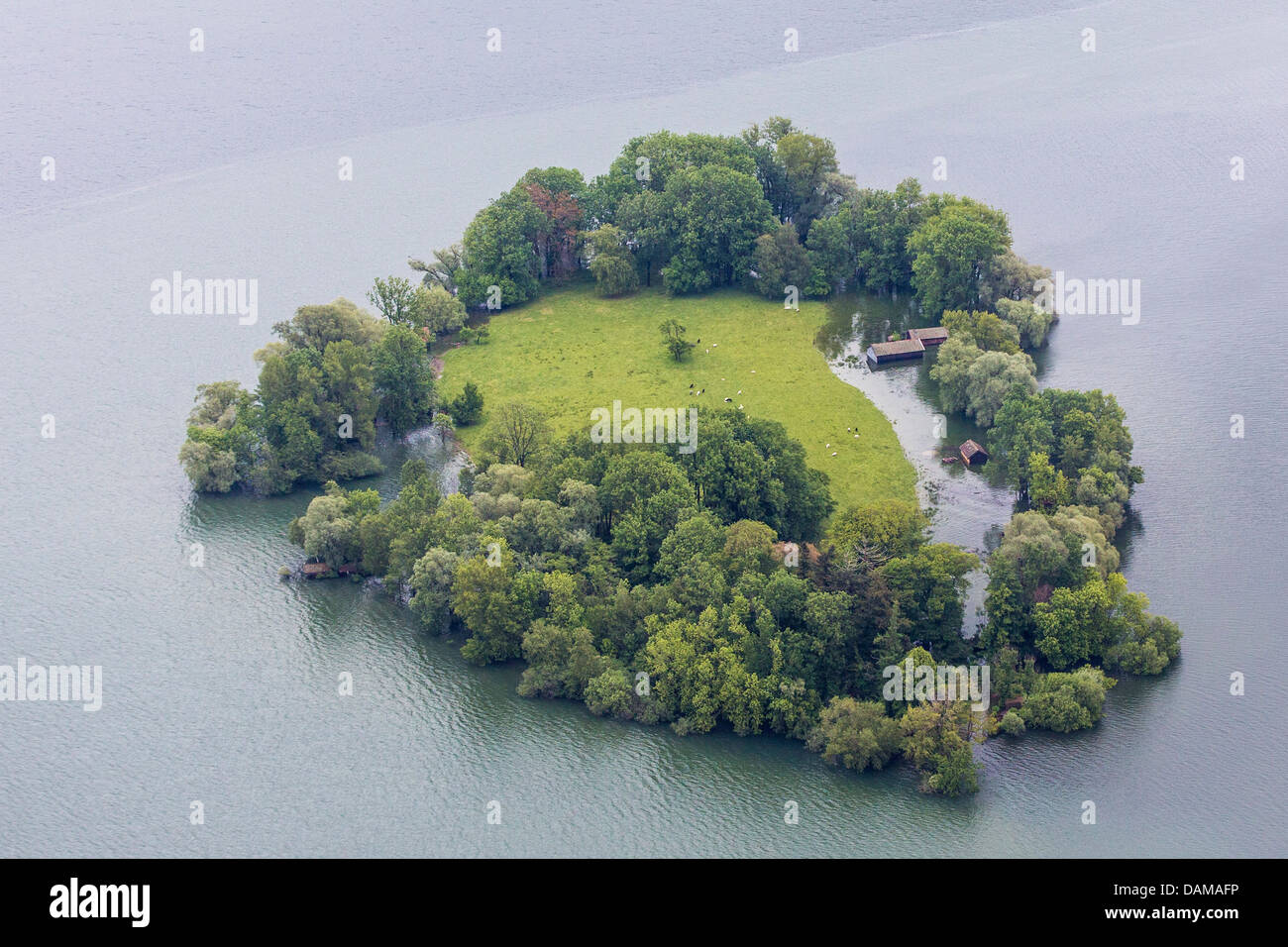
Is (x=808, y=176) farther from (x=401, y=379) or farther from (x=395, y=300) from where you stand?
(x=401, y=379)

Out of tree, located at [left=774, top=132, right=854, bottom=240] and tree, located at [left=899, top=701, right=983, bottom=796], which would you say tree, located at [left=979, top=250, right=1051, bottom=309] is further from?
tree, located at [left=899, top=701, right=983, bottom=796]

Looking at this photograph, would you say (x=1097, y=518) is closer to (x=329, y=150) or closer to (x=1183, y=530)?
(x=1183, y=530)

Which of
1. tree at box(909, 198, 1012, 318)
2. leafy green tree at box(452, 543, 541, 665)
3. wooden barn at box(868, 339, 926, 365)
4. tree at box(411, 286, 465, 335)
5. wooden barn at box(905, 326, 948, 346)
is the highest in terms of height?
tree at box(909, 198, 1012, 318)

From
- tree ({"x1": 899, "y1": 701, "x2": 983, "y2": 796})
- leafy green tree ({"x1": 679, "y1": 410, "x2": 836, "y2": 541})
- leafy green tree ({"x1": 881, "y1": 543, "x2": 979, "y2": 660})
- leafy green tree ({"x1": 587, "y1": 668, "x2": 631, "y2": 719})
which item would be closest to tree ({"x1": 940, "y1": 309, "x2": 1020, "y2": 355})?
leafy green tree ({"x1": 679, "y1": 410, "x2": 836, "y2": 541})

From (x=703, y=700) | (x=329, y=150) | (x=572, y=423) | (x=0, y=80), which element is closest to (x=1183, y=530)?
(x=703, y=700)

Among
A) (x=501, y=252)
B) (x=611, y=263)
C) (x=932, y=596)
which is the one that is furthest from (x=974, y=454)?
(x=501, y=252)

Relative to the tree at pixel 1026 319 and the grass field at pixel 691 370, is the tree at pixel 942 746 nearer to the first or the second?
the grass field at pixel 691 370

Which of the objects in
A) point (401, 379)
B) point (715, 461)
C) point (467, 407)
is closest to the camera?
point (715, 461)
